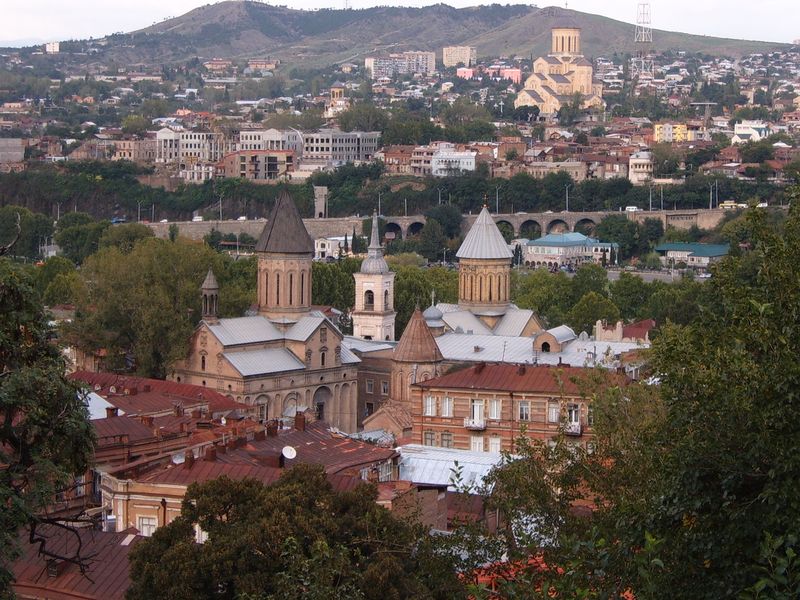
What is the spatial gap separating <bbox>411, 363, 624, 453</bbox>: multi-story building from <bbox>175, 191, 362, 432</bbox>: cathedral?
647cm

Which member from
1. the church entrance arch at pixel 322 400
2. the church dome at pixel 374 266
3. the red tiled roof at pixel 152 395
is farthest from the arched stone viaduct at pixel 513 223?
the red tiled roof at pixel 152 395

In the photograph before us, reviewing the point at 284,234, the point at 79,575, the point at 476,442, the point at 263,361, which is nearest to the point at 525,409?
the point at 476,442

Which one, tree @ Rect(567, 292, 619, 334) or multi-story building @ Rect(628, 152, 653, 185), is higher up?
multi-story building @ Rect(628, 152, 653, 185)

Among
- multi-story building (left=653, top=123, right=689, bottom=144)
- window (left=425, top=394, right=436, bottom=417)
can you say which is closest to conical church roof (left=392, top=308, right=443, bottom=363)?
window (left=425, top=394, right=436, bottom=417)

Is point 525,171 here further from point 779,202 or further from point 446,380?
point 446,380

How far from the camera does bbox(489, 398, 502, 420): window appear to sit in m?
40.4

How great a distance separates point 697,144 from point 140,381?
3809 inches

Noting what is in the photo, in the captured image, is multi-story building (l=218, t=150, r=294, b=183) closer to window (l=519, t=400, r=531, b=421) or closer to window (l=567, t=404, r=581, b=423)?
window (l=519, t=400, r=531, b=421)

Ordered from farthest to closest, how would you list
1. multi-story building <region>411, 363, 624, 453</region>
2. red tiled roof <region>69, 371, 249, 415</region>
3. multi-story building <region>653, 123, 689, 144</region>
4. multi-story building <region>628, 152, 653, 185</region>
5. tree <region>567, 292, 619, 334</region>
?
multi-story building <region>653, 123, 689, 144</region> → multi-story building <region>628, 152, 653, 185</region> → tree <region>567, 292, 619, 334</region> → multi-story building <region>411, 363, 624, 453</region> → red tiled roof <region>69, 371, 249, 415</region>

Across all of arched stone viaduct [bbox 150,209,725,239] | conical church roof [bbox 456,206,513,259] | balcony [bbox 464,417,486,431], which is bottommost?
arched stone viaduct [bbox 150,209,725,239]

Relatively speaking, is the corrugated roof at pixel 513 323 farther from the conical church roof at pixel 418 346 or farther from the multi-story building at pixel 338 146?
the multi-story building at pixel 338 146

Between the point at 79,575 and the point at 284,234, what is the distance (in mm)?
28453

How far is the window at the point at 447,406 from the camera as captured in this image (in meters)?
41.1

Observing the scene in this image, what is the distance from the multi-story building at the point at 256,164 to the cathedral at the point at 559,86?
43.3 metres
